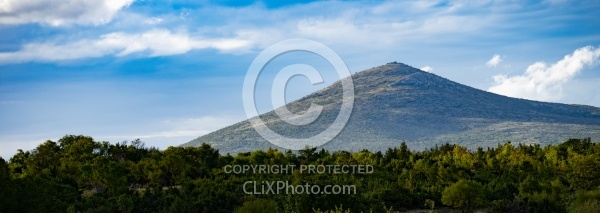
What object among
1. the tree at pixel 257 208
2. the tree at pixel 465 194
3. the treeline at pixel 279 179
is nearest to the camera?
the tree at pixel 257 208

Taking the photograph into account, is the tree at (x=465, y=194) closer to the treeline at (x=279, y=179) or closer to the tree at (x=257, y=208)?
the treeline at (x=279, y=179)

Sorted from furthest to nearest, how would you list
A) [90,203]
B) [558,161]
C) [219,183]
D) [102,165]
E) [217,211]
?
1. [558,161]
2. [102,165]
3. [219,183]
4. [90,203]
5. [217,211]

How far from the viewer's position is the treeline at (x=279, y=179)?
124ft

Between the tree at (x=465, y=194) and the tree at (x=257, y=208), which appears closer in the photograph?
the tree at (x=257, y=208)

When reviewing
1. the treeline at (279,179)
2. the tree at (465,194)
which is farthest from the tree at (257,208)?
the tree at (465,194)

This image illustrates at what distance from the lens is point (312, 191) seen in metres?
37.0

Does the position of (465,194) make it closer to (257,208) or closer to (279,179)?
(257,208)

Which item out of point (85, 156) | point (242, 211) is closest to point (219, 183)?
point (242, 211)

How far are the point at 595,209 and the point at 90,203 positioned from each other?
3273cm

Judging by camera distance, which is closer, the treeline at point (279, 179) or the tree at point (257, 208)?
the tree at point (257, 208)

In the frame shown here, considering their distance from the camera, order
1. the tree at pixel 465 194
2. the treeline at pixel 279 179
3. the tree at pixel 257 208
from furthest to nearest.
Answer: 1. the tree at pixel 465 194
2. the treeline at pixel 279 179
3. the tree at pixel 257 208

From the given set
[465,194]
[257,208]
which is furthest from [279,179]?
[257,208]

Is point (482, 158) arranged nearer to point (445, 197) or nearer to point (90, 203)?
point (445, 197)

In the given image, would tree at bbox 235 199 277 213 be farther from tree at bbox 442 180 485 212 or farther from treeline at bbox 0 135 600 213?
tree at bbox 442 180 485 212
